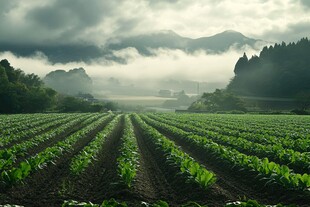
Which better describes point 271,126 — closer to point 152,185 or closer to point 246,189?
point 246,189

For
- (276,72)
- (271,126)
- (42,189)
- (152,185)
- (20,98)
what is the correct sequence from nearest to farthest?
(42,189)
(152,185)
(271,126)
(20,98)
(276,72)

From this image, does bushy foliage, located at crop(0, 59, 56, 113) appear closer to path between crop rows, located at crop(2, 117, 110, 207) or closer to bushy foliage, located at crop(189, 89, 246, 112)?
bushy foliage, located at crop(189, 89, 246, 112)

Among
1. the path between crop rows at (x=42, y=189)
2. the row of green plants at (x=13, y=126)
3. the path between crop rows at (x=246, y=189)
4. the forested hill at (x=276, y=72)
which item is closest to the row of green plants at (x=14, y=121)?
the row of green plants at (x=13, y=126)

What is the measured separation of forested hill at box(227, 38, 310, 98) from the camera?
11531 cm

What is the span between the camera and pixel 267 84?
120 meters

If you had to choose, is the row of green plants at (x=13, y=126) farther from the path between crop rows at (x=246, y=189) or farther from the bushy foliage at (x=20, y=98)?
the bushy foliage at (x=20, y=98)

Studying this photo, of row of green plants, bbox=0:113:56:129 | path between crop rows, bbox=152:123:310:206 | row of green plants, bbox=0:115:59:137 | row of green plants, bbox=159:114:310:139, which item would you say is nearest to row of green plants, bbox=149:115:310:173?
path between crop rows, bbox=152:123:310:206

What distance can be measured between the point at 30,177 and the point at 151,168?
15.3 ft

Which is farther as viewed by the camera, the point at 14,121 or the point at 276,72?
the point at 276,72

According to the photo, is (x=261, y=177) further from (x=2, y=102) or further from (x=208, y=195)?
(x=2, y=102)

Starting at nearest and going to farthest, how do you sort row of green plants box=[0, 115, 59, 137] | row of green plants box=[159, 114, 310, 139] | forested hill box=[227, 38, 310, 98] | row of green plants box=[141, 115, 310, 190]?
row of green plants box=[141, 115, 310, 190] < row of green plants box=[159, 114, 310, 139] < row of green plants box=[0, 115, 59, 137] < forested hill box=[227, 38, 310, 98]

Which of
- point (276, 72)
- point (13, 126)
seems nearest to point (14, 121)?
point (13, 126)

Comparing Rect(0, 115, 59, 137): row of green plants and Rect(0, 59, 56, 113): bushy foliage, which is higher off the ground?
Rect(0, 59, 56, 113): bushy foliage

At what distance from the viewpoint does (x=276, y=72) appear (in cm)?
12181
